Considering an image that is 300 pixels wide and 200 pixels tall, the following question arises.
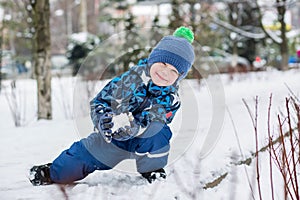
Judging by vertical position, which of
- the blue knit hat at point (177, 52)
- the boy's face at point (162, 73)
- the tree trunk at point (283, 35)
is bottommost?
the tree trunk at point (283, 35)

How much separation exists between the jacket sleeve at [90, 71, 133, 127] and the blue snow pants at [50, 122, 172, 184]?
18 centimetres

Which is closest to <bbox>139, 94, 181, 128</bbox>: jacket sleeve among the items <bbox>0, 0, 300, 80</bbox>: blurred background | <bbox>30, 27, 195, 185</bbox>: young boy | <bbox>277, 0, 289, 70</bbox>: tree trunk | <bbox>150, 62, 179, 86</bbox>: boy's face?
<bbox>30, 27, 195, 185</bbox>: young boy

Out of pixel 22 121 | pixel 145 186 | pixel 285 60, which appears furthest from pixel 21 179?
pixel 285 60

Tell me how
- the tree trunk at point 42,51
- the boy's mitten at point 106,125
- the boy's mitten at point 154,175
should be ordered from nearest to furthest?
the boy's mitten at point 106,125, the boy's mitten at point 154,175, the tree trunk at point 42,51

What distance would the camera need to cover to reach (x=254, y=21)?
78.6ft

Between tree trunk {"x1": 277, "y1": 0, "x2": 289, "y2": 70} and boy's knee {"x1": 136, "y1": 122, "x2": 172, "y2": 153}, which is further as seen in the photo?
tree trunk {"x1": 277, "y1": 0, "x2": 289, "y2": 70}

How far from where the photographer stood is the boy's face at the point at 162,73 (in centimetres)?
270

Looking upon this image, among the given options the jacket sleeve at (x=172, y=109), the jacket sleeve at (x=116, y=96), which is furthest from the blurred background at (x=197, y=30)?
the jacket sleeve at (x=116, y=96)

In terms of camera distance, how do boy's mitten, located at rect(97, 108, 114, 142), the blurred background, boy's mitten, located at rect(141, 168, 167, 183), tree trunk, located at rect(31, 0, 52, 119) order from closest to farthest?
boy's mitten, located at rect(97, 108, 114, 142)
boy's mitten, located at rect(141, 168, 167, 183)
tree trunk, located at rect(31, 0, 52, 119)
the blurred background

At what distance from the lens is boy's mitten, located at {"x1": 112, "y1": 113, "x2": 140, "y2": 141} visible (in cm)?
258

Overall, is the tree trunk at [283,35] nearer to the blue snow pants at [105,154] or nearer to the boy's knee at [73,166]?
the blue snow pants at [105,154]

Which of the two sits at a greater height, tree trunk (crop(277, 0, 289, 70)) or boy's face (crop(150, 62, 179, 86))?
boy's face (crop(150, 62, 179, 86))

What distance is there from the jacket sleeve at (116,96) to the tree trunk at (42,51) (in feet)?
10.8

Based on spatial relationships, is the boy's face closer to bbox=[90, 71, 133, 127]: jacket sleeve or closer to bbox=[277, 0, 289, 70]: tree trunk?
bbox=[90, 71, 133, 127]: jacket sleeve
